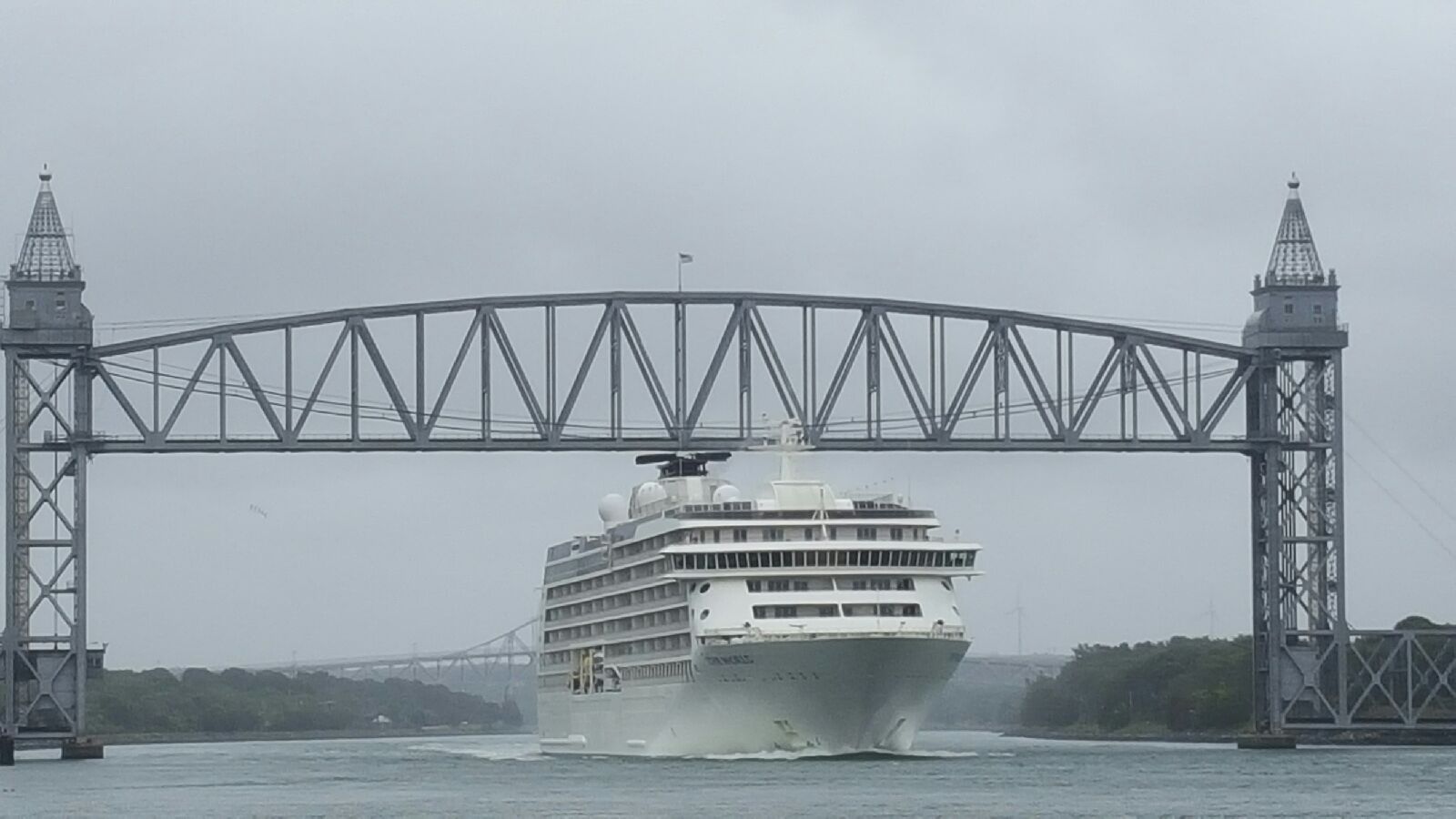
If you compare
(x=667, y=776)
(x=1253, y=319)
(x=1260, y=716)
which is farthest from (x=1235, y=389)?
(x=667, y=776)

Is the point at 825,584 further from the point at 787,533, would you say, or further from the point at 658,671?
the point at 658,671

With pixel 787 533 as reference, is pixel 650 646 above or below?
below

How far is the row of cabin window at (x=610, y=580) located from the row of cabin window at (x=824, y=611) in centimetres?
583

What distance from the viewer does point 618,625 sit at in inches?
4333

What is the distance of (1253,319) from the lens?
12075cm

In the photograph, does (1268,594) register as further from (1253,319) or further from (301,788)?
(301,788)

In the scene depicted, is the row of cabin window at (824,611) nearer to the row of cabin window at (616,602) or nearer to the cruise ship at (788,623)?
the cruise ship at (788,623)

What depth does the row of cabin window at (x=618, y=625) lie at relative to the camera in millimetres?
103062

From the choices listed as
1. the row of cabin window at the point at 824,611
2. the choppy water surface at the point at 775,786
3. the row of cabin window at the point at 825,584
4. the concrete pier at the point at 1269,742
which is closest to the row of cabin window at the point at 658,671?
the choppy water surface at the point at 775,786

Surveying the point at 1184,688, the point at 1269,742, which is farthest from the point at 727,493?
the point at 1184,688

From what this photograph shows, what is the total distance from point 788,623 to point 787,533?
363 cm

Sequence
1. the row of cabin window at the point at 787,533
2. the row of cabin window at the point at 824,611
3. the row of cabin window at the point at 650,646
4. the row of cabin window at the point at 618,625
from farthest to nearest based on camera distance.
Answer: the row of cabin window at the point at 618,625
the row of cabin window at the point at 650,646
the row of cabin window at the point at 787,533
the row of cabin window at the point at 824,611

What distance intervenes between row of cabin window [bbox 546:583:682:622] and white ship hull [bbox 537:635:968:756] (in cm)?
300

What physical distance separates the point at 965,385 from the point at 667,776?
84.7 ft
